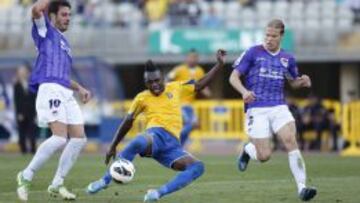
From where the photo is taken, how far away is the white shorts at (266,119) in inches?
570

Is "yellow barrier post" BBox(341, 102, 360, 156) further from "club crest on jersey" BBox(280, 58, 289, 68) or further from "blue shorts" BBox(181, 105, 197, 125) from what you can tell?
"club crest on jersey" BBox(280, 58, 289, 68)

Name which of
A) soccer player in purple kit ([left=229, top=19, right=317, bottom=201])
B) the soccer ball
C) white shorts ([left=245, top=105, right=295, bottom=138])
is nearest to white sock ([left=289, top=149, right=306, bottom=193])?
soccer player in purple kit ([left=229, top=19, right=317, bottom=201])

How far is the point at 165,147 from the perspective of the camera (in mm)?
13109

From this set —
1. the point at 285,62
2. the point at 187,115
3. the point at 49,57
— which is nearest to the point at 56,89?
the point at 49,57

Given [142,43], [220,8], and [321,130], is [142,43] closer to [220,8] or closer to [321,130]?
[220,8]

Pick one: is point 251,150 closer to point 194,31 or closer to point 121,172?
point 121,172

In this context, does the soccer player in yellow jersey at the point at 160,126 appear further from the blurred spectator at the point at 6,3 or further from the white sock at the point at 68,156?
the blurred spectator at the point at 6,3

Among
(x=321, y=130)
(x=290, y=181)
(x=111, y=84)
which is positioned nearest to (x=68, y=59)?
(x=290, y=181)

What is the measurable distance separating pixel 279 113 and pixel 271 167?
6089 millimetres

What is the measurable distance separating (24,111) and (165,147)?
51.7 feet

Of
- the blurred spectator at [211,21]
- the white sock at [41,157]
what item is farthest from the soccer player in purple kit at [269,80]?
the blurred spectator at [211,21]

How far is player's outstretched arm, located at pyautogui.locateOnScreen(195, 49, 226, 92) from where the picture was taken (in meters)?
13.0

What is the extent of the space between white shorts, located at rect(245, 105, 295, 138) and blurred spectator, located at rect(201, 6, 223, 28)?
2288 cm

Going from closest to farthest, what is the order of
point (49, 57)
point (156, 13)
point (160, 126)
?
point (160, 126) → point (49, 57) → point (156, 13)
